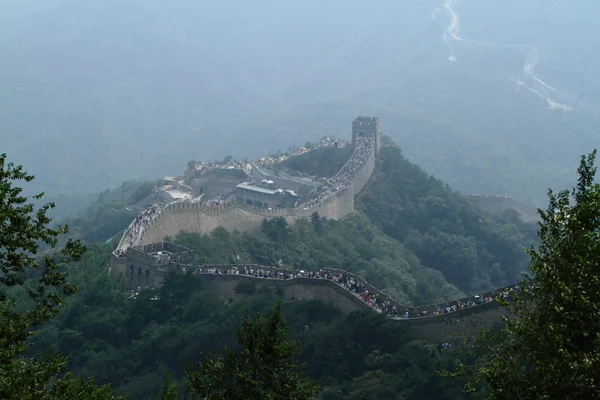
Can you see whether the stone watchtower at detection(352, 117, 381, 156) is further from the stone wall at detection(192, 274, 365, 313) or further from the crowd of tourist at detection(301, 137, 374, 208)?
the stone wall at detection(192, 274, 365, 313)

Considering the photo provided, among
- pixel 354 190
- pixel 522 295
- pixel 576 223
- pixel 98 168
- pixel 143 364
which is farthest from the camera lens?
pixel 98 168

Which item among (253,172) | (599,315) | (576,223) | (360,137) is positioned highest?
(360,137)

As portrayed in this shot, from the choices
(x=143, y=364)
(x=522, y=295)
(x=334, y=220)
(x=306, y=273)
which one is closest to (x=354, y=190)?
(x=334, y=220)

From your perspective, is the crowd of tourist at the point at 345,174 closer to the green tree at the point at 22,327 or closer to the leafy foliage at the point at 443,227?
the leafy foliage at the point at 443,227

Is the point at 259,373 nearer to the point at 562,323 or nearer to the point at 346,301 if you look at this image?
the point at 562,323

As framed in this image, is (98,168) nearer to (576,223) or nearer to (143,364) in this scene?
(143,364)

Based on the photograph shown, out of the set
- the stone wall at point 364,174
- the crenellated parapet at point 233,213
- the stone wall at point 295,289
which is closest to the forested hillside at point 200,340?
the stone wall at point 295,289
